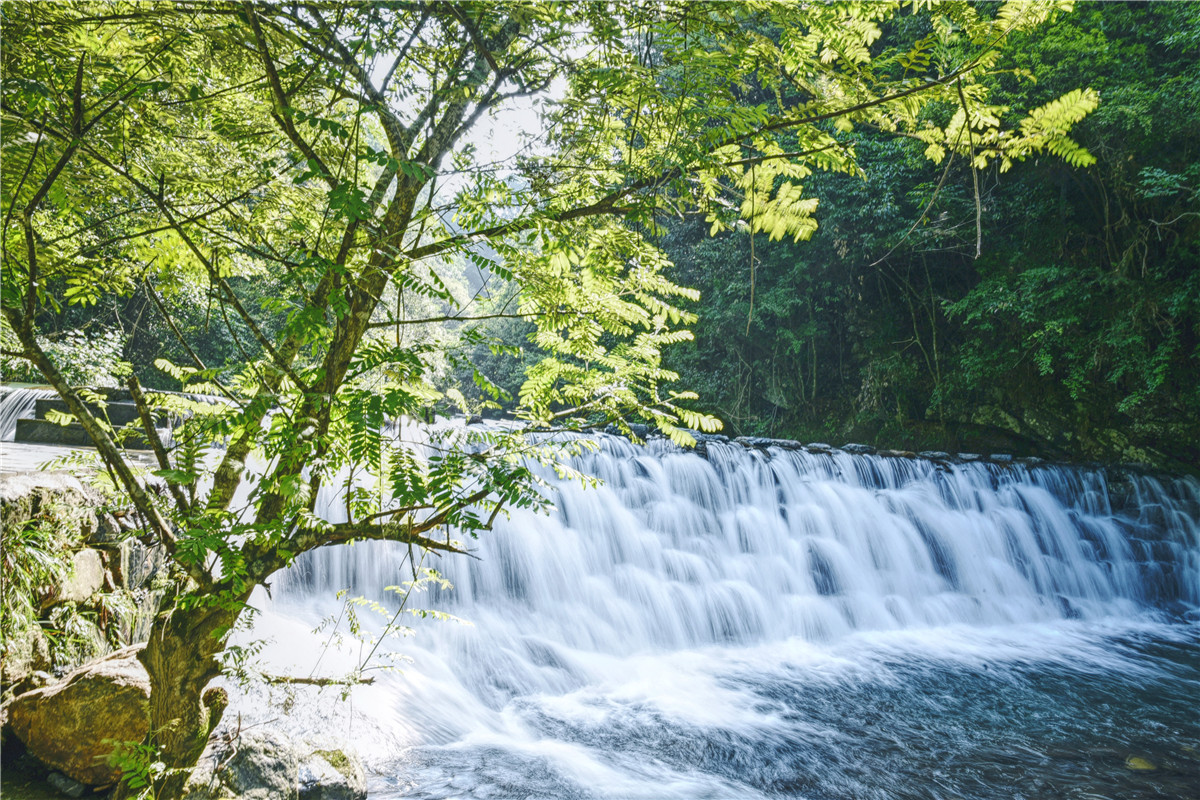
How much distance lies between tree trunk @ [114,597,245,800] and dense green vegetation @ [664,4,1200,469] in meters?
6.71

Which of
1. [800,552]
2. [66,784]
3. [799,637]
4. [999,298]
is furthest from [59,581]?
[999,298]

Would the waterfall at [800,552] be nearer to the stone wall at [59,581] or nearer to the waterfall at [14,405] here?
the stone wall at [59,581]

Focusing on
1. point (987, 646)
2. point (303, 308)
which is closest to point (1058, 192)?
point (987, 646)

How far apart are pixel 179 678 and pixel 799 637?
23.5ft

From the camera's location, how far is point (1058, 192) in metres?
11.6

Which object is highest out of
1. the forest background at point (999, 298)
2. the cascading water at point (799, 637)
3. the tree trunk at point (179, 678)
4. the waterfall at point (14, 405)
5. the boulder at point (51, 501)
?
the forest background at point (999, 298)

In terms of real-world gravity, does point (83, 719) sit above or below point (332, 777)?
above

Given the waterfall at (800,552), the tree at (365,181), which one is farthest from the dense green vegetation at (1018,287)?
the tree at (365,181)

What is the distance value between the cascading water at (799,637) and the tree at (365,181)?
77.0 inches

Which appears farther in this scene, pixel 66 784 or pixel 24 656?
pixel 24 656

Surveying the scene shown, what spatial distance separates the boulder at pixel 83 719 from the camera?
2.88 metres

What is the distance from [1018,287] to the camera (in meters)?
11.5

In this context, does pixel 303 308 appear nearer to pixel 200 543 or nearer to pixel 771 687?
pixel 200 543

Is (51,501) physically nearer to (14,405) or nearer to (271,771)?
(271,771)
